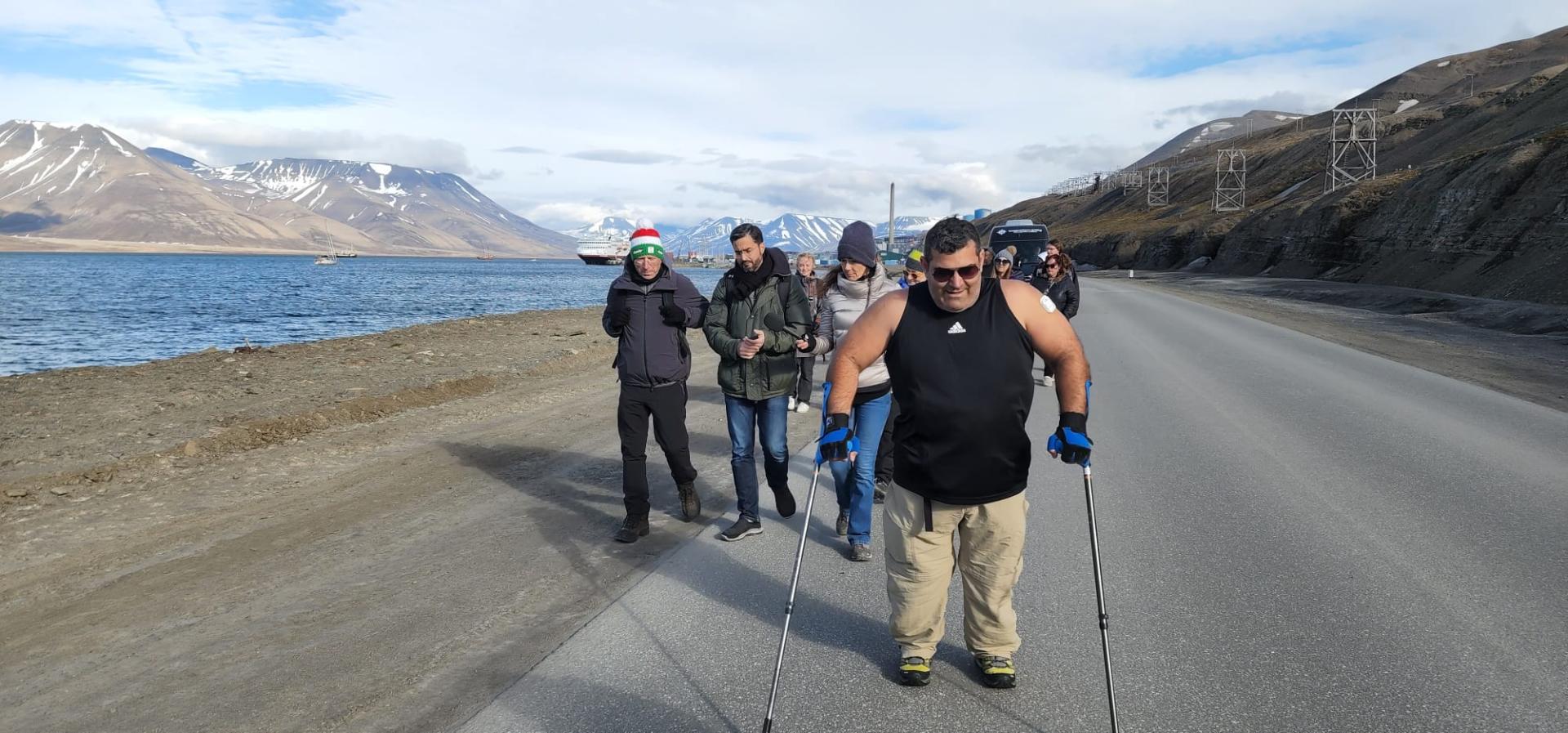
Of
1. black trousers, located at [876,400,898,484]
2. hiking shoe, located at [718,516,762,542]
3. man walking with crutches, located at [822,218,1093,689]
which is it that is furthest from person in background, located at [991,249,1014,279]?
man walking with crutches, located at [822,218,1093,689]

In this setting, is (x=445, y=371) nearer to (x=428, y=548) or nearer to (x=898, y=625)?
(x=428, y=548)

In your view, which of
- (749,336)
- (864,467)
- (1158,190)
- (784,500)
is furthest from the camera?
(1158,190)

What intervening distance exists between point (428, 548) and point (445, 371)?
1041cm

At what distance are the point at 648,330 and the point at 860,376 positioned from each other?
1584 millimetres

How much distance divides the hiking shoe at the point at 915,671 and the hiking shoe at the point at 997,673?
0.24 m

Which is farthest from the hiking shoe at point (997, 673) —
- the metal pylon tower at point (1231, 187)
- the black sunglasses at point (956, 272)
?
the metal pylon tower at point (1231, 187)

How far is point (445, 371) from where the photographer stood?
16.0 metres

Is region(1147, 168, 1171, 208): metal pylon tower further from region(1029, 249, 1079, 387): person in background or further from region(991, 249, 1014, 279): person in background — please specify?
region(991, 249, 1014, 279): person in background

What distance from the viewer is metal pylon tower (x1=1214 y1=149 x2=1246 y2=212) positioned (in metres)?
85.7

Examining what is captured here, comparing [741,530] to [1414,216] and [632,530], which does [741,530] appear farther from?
[1414,216]

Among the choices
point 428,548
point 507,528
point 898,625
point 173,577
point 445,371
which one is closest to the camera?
point 898,625

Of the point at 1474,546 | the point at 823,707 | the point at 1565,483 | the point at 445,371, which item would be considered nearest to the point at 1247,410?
the point at 1565,483

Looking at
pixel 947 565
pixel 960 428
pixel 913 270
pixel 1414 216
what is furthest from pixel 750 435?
pixel 1414 216

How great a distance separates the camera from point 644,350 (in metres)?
6.31
